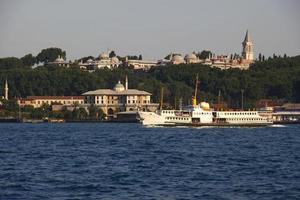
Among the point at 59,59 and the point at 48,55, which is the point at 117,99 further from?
the point at 48,55

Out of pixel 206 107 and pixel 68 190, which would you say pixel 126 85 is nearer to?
pixel 206 107

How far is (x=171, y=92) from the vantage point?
132500 millimetres

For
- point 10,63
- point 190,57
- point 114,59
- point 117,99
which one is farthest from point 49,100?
point 190,57

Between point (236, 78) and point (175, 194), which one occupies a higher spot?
point (236, 78)

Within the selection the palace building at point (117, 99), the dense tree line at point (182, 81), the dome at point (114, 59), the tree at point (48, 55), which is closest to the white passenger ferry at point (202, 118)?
the dense tree line at point (182, 81)

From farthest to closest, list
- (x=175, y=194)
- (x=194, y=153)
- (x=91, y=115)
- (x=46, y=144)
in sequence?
1. (x=91, y=115)
2. (x=46, y=144)
3. (x=194, y=153)
4. (x=175, y=194)

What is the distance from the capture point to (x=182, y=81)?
481 ft

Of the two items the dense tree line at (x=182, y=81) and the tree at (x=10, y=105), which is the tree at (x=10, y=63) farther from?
the tree at (x=10, y=105)

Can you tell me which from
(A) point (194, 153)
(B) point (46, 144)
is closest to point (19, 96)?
(B) point (46, 144)

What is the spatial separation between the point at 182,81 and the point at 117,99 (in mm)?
14089

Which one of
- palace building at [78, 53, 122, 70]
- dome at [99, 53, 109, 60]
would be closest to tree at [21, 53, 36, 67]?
palace building at [78, 53, 122, 70]

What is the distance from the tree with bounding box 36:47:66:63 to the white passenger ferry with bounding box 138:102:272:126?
101 m

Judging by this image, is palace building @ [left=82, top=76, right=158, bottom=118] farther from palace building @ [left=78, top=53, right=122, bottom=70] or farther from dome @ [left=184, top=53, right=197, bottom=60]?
dome @ [left=184, top=53, right=197, bottom=60]

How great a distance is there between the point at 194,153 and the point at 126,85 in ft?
326
